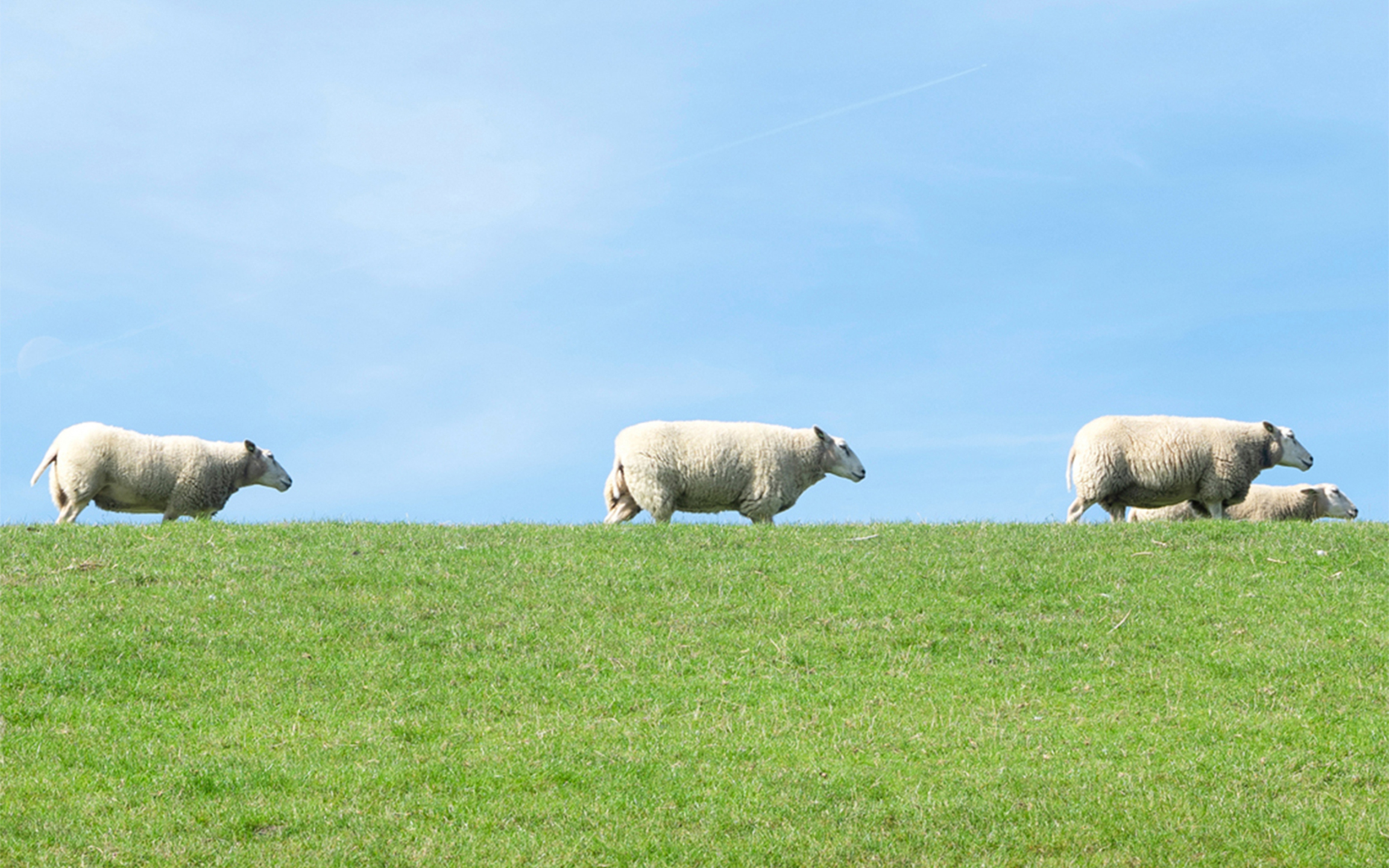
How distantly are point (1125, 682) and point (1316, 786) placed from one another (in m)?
3.17

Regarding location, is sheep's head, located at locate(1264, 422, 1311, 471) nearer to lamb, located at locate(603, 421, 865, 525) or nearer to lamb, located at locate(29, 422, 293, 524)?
lamb, located at locate(603, 421, 865, 525)

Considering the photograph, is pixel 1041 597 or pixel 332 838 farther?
pixel 1041 597

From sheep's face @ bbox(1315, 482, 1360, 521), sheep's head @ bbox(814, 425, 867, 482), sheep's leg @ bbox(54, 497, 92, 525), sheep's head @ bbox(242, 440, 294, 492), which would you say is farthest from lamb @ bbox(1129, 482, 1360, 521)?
sheep's leg @ bbox(54, 497, 92, 525)

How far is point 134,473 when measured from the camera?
26641mm

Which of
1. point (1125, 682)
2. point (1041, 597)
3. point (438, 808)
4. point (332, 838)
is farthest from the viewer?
point (1041, 597)

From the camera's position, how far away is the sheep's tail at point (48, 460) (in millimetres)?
26906

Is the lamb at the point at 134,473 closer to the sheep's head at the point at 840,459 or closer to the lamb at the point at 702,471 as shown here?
the lamb at the point at 702,471

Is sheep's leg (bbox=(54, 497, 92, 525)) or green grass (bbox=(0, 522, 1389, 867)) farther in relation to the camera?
sheep's leg (bbox=(54, 497, 92, 525))

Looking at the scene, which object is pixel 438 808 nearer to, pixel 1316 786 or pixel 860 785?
pixel 860 785

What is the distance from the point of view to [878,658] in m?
14.8

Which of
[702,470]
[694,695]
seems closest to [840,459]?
[702,470]

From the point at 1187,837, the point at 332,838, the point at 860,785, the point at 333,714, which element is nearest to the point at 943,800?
the point at 860,785

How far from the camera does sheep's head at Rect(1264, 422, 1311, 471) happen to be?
90.1 feet

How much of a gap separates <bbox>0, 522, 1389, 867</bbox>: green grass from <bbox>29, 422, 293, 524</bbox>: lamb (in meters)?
5.36
